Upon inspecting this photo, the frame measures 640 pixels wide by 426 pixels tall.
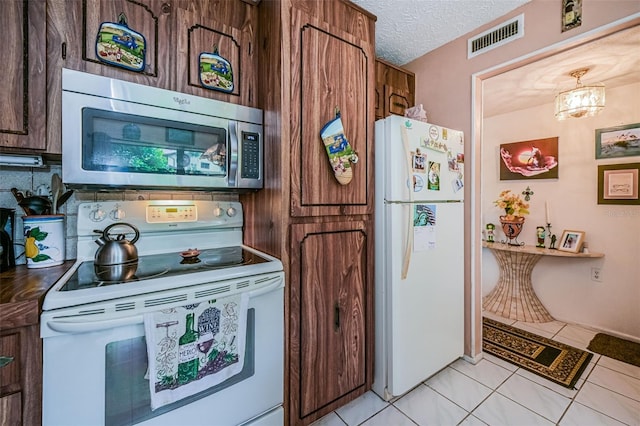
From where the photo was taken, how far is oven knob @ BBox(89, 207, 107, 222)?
1.30m

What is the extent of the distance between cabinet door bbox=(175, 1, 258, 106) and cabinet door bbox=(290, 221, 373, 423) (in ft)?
2.83

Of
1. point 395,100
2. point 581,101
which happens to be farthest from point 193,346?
point 581,101

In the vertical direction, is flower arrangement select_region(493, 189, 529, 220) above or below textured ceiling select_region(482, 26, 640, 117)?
below

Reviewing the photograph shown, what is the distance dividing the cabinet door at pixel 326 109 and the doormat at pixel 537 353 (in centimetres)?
176


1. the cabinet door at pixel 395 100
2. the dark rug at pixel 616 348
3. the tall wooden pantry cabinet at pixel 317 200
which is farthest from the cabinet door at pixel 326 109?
the dark rug at pixel 616 348

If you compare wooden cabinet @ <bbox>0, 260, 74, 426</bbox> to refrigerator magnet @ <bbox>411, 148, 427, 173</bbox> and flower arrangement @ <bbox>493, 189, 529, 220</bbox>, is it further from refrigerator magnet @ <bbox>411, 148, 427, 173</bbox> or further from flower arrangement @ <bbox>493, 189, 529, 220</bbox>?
flower arrangement @ <bbox>493, 189, 529, 220</bbox>

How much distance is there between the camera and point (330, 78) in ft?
4.91

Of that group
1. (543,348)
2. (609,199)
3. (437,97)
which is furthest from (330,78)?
(609,199)

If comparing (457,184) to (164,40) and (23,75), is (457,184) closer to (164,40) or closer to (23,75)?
(164,40)

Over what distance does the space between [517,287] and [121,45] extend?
3872 millimetres

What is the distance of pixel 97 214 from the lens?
4.30ft

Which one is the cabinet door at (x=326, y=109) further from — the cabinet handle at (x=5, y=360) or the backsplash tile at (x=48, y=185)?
the cabinet handle at (x=5, y=360)

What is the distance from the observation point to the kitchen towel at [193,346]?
0.94 meters

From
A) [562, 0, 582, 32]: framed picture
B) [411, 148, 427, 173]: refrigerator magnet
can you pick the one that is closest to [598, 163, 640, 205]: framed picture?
[562, 0, 582, 32]: framed picture
